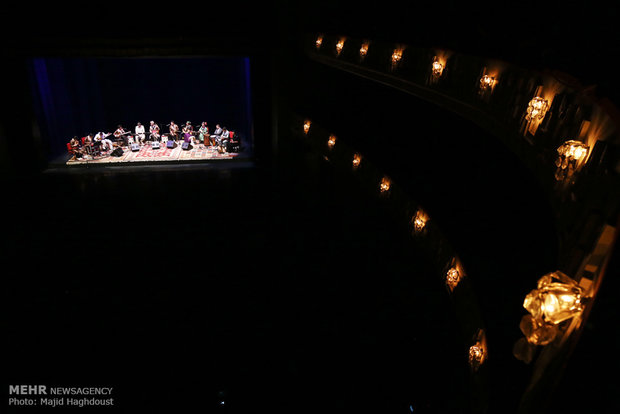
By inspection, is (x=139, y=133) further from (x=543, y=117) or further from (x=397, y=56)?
(x=543, y=117)

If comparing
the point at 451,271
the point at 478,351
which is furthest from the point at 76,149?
the point at 478,351

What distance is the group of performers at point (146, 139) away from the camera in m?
16.5

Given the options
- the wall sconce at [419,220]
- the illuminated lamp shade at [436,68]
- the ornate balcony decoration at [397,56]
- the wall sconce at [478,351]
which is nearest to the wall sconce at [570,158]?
the wall sconce at [478,351]

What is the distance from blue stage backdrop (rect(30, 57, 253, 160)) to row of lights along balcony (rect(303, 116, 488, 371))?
8.62 m

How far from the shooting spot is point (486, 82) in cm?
597

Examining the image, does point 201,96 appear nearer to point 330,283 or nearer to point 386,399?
A: point 330,283

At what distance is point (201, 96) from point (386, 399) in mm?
17191

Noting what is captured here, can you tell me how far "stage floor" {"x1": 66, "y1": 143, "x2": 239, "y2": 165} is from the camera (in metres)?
16.3

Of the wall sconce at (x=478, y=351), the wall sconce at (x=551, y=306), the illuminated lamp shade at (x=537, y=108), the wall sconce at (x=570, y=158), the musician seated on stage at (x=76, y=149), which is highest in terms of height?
the illuminated lamp shade at (x=537, y=108)

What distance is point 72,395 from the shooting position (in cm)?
632

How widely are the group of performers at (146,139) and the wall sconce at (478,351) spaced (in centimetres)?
1370

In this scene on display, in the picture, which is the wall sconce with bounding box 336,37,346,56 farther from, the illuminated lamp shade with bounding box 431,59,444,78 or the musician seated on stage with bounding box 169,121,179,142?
the musician seated on stage with bounding box 169,121,179,142

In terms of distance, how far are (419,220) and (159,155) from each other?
12150 millimetres

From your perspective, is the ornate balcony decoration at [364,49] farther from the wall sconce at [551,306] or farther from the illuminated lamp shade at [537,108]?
the wall sconce at [551,306]
